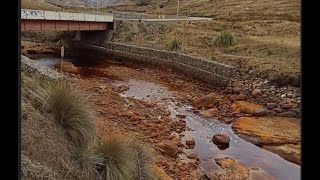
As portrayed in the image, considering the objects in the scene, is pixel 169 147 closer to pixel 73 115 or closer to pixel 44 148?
pixel 73 115

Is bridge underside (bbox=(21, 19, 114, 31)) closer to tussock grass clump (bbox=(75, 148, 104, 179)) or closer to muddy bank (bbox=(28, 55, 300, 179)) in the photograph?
muddy bank (bbox=(28, 55, 300, 179))

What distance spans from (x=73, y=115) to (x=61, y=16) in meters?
17.5

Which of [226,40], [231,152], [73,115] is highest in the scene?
[226,40]

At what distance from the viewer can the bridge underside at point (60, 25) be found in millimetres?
19469

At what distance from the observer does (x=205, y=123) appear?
1218 centimetres

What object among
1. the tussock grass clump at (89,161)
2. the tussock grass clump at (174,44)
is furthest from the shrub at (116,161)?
the tussock grass clump at (174,44)

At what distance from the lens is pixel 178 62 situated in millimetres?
20453

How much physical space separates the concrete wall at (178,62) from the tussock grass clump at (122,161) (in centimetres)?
1140

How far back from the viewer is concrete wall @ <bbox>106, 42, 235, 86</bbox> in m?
17.3

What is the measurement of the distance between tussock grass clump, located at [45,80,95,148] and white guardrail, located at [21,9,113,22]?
13.6 meters

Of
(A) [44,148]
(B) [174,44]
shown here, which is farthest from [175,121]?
(B) [174,44]
